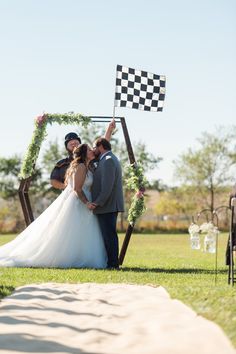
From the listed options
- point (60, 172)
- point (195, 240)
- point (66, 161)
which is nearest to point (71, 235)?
point (60, 172)

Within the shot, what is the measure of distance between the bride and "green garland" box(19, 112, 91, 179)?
1.31 m

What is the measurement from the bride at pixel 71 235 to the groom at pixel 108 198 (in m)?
0.15

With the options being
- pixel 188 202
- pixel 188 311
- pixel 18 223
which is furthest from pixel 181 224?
pixel 188 311

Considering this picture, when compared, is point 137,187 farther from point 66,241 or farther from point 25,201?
point 25,201

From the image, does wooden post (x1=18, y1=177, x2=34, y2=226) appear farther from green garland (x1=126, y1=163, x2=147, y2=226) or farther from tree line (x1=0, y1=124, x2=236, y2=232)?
tree line (x1=0, y1=124, x2=236, y2=232)

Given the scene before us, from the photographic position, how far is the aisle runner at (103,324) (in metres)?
4.60

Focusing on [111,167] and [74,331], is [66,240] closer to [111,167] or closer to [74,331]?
[111,167]

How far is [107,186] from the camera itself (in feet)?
34.6

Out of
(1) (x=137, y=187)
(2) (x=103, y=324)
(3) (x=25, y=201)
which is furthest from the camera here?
(3) (x=25, y=201)

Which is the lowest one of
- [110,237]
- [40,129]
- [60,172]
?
[110,237]

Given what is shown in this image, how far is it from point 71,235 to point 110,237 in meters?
0.57

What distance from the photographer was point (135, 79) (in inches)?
475

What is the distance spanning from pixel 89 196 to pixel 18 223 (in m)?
28.6

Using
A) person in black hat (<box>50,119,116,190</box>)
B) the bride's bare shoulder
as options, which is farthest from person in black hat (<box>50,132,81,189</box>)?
the bride's bare shoulder
